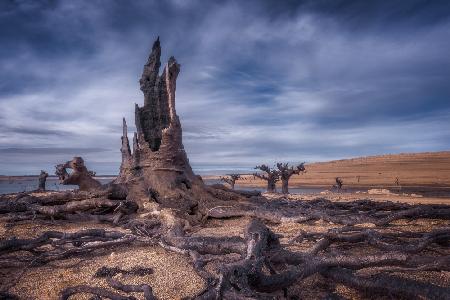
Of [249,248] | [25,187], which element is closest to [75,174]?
[249,248]

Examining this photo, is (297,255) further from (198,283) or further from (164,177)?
(164,177)

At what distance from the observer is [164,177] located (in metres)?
12.2

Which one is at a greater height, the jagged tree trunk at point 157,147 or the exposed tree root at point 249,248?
the jagged tree trunk at point 157,147

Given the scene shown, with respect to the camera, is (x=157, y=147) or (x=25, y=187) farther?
Result: (x=25, y=187)

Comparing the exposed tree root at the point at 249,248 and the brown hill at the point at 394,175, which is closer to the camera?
the exposed tree root at the point at 249,248

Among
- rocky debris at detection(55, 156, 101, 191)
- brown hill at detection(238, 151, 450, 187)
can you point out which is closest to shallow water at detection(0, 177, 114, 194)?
rocky debris at detection(55, 156, 101, 191)

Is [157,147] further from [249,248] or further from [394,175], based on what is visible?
[394,175]

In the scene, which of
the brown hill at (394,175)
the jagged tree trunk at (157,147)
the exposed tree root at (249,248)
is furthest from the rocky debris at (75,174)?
the brown hill at (394,175)

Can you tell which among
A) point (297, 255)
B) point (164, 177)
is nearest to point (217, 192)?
point (164, 177)

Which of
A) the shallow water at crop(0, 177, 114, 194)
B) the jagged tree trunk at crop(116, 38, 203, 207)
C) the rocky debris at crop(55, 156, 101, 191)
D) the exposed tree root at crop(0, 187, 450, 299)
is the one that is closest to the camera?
the exposed tree root at crop(0, 187, 450, 299)

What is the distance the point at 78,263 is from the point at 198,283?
2.26 metres

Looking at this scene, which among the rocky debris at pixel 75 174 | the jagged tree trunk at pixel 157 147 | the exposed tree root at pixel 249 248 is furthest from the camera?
the rocky debris at pixel 75 174

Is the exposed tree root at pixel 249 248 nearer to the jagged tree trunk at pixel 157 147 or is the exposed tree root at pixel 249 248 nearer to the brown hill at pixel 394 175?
the jagged tree trunk at pixel 157 147

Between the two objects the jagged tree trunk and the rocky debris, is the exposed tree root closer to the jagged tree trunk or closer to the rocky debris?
the jagged tree trunk
